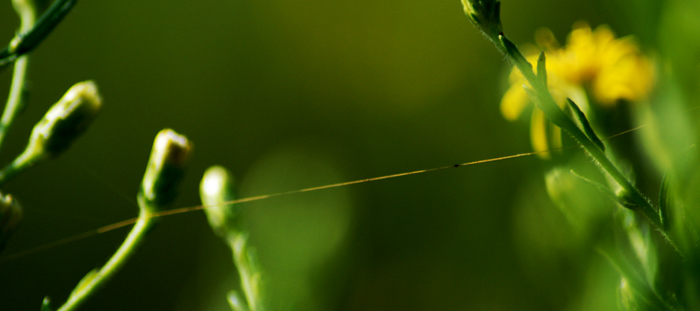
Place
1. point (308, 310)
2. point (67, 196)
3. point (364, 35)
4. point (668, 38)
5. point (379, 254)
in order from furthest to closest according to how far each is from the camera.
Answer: point (364, 35) < point (67, 196) < point (379, 254) < point (308, 310) < point (668, 38)

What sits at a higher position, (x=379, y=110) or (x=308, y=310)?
(x=379, y=110)

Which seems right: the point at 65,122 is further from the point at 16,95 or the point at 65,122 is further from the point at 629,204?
the point at 629,204

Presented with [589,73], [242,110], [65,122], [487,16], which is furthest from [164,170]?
[242,110]

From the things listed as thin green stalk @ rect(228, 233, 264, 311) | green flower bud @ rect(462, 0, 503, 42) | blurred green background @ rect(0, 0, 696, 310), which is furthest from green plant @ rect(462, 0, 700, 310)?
blurred green background @ rect(0, 0, 696, 310)

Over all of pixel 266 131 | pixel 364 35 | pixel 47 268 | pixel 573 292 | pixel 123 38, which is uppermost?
pixel 123 38

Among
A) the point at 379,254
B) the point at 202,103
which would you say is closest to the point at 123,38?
the point at 202,103

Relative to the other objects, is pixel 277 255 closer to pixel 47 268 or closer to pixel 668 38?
pixel 668 38

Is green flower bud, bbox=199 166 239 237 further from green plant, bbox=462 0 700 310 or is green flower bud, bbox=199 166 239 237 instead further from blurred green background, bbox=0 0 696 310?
blurred green background, bbox=0 0 696 310
